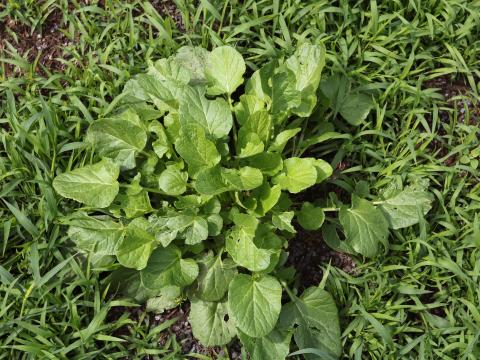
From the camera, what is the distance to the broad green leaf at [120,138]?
101 inches

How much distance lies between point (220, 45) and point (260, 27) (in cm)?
28

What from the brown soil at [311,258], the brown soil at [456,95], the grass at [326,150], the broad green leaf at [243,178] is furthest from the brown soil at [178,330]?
Result: the brown soil at [456,95]

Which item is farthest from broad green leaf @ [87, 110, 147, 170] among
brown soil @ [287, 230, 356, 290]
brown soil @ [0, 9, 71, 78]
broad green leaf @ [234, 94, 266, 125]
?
brown soil @ [287, 230, 356, 290]

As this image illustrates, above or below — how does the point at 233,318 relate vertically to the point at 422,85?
below

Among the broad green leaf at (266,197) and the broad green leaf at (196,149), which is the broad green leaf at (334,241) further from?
the broad green leaf at (196,149)

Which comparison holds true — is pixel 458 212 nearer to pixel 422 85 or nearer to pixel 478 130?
pixel 478 130

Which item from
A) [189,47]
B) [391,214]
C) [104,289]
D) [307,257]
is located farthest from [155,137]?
[391,214]

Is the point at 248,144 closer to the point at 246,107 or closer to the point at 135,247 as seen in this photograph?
the point at 246,107

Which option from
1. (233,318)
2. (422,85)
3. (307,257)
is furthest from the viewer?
(422,85)

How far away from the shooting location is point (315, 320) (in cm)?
252

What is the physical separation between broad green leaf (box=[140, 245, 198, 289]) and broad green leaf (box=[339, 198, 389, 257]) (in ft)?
2.32

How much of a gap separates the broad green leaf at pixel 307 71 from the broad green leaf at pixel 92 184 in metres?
0.91

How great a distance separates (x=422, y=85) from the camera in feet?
10.1

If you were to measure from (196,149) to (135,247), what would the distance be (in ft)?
1.61
